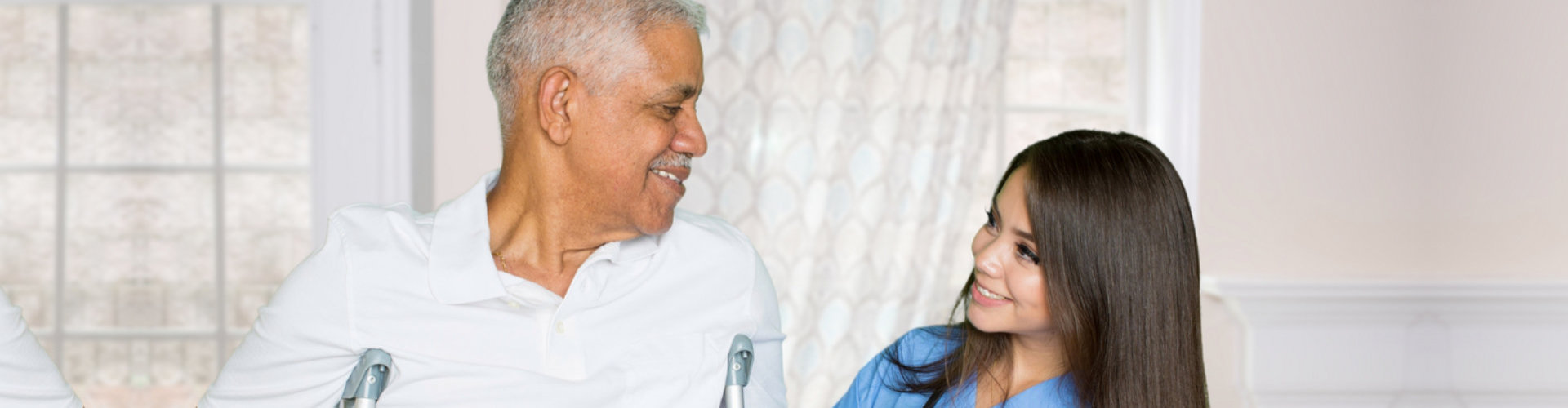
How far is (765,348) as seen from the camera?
1.47 meters

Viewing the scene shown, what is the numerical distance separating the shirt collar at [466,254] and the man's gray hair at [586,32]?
0.17 metres

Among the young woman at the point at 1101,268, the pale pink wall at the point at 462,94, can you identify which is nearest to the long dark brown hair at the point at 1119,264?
the young woman at the point at 1101,268

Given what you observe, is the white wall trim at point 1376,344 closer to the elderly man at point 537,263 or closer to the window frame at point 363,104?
the elderly man at point 537,263

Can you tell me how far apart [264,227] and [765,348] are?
1.89m

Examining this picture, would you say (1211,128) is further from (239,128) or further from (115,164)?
(115,164)

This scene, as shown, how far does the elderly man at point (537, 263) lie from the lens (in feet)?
4.05

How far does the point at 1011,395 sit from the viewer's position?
155 cm

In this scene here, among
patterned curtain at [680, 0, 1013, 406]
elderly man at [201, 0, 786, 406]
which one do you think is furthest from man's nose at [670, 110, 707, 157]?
patterned curtain at [680, 0, 1013, 406]

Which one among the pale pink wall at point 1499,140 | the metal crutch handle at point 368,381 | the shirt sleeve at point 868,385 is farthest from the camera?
the pale pink wall at point 1499,140

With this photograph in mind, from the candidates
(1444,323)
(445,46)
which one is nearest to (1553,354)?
(1444,323)

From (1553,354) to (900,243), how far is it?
61.1 inches

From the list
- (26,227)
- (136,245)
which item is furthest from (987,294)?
(26,227)

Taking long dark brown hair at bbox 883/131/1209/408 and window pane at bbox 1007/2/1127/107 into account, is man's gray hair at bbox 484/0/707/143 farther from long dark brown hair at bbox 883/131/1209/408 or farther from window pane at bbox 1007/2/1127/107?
window pane at bbox 1007/2/1127/107

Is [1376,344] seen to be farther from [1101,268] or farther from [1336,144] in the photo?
[1101,268]
